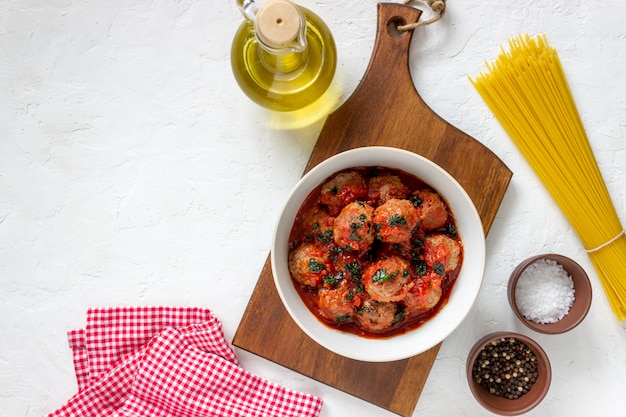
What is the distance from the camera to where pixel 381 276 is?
200 cm

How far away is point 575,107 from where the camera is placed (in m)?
2.45

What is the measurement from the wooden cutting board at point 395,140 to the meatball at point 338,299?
29cm

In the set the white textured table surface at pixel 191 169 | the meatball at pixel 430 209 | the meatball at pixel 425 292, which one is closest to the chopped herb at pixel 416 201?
the meatball at pixel 430 209

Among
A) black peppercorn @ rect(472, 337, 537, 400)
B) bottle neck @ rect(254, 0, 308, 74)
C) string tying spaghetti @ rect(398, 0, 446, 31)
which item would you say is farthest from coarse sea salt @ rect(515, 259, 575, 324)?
bottle neck @ rect(254, 0, 308, 74)

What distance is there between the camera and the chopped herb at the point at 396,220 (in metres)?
1.97

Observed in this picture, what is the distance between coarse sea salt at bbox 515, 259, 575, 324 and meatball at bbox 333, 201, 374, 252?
753 mm

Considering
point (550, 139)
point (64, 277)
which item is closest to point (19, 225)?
point (64, 277)

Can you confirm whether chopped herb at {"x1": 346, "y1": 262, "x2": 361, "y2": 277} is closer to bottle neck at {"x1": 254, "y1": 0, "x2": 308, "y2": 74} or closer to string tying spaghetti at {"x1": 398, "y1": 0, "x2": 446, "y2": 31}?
bottle neck at {"x1": 254, "y1": 0, "x2": 308, "y2": 74}

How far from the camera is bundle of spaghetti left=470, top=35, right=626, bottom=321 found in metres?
2.39

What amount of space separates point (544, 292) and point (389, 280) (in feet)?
2.49

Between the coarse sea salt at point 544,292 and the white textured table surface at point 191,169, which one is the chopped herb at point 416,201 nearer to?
the white textured table surface at point 191,169

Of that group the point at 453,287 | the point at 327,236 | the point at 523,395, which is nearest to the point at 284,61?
the point at 327,236

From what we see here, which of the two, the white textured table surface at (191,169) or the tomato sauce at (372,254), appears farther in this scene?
the white textured table surface at (191,169)

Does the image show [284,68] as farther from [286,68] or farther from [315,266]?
[315,266]
